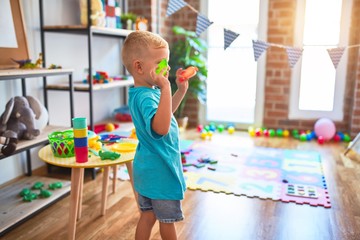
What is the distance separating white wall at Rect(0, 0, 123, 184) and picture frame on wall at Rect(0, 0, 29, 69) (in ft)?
0.46

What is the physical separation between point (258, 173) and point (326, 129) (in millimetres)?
1361

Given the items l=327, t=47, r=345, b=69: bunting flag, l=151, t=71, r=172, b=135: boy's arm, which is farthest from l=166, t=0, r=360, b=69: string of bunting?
l=151, t=71, r=172, b=135: boy's arm

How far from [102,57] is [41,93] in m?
0.91

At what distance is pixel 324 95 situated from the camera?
3.96 metres

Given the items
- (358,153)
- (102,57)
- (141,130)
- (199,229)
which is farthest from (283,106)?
(141,130)

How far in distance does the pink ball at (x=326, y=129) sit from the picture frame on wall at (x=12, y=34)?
285cm

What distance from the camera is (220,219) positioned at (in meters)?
2.03

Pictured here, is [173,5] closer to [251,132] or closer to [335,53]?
[335,53]

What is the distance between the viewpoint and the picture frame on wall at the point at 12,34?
89.7 inches

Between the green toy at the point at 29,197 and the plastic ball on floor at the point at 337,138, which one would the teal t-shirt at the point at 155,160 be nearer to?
the green toy at the point at 29,197

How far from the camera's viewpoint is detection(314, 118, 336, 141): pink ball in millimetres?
3746

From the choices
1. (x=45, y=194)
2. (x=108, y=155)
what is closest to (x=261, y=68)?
(x=45, y=194)

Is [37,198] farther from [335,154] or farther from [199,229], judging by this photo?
[335,154]

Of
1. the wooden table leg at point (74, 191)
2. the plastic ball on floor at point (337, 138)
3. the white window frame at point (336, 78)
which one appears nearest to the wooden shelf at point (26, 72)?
the wooden table leg at point (74, 191)
